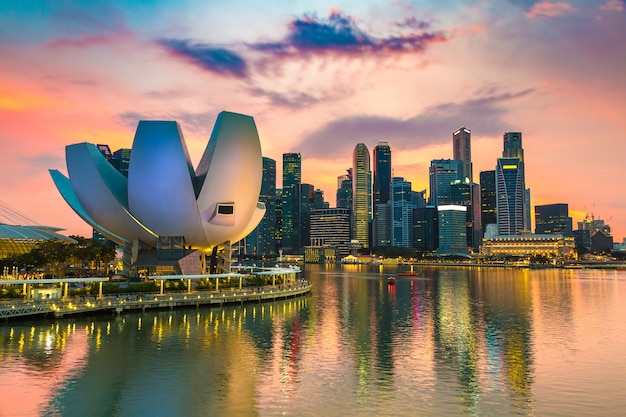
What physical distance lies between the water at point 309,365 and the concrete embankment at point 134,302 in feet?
3.54

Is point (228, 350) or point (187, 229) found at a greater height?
point (187, 229)

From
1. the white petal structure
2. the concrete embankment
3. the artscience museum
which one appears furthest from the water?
the white petal structure

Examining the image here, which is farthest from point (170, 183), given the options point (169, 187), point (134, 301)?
point (134, 301)

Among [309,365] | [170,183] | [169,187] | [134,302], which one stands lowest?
[309,365]

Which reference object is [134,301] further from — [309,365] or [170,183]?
[309,365]

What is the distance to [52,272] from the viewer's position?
75000 mm

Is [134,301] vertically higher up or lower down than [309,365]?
higher up

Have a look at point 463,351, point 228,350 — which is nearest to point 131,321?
point 228,350

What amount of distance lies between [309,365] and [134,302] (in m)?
23.4

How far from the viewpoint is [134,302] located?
44.7 meters

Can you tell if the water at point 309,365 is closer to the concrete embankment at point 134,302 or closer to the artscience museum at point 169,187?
the concrete embankment at point 134,302

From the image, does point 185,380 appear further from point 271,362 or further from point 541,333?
point 541,333

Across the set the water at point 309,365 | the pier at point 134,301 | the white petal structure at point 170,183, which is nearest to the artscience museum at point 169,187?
the white petal structure at point 170,183

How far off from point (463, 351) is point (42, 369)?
22836 mm
